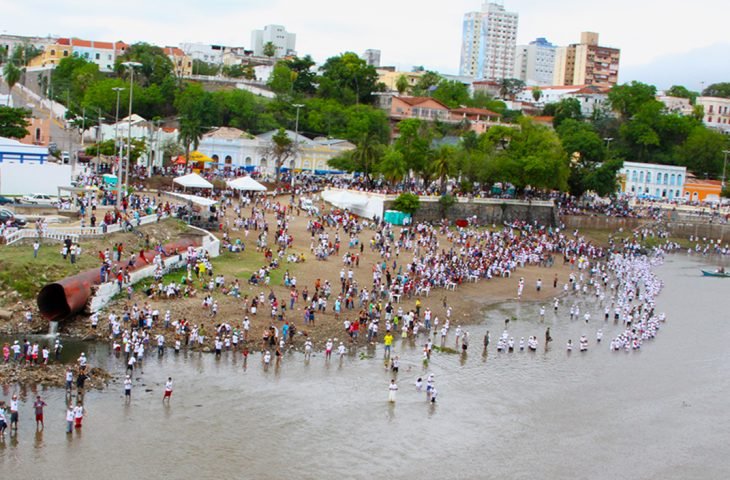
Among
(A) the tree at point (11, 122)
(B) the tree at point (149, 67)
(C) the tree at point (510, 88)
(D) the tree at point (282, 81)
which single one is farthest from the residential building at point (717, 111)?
(A) the tree at point (11, 122)

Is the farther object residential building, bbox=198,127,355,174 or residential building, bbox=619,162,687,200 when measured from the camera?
residential building, bbox=619,162,687,200

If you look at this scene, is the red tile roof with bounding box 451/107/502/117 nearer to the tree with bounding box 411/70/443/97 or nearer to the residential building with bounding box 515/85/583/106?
the tree with bounding box 411/70/443/97

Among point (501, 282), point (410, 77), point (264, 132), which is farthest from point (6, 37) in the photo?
point (501, 282)

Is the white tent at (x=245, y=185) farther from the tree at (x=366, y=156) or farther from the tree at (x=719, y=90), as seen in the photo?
the tree at (x=719, y=90)

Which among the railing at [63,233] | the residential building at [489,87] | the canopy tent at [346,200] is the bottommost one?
the railing at [63,233]

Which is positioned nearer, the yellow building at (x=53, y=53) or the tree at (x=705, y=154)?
the tree at (x=705, y=154)

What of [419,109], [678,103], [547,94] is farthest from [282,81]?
[547,94]

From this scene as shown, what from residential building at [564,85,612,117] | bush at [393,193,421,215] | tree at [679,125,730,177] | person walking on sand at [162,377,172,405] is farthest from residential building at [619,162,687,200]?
person walking on sand at [162,377,172,405]

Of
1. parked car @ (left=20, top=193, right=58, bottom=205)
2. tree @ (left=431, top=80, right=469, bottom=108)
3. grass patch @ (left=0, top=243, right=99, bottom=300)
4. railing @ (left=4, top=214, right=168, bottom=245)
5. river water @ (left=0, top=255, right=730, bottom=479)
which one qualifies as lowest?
river water @ (left=0, top=255, right=730, bottom=479)
